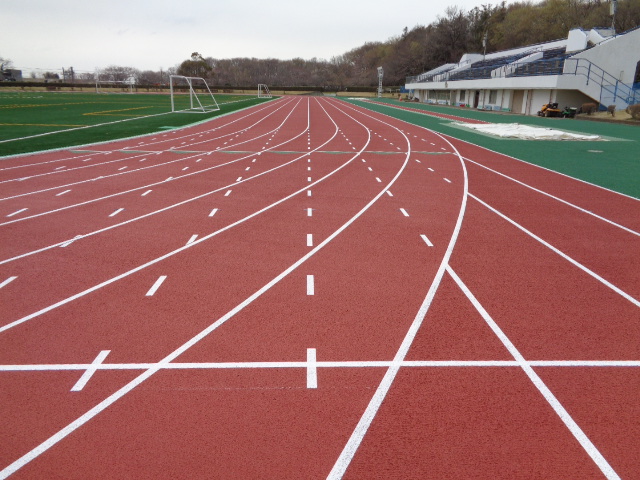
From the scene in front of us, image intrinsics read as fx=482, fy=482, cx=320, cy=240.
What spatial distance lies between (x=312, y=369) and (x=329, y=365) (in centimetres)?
21

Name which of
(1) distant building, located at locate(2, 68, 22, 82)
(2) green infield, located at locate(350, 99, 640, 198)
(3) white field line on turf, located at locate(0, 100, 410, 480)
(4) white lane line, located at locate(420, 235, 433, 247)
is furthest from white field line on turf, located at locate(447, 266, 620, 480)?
(1) distant building, located at locate(2, 68, 22, 82)

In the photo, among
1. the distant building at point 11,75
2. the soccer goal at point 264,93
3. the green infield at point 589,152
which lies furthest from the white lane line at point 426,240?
the distant building at point 11,75

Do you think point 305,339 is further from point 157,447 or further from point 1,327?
point 1,327

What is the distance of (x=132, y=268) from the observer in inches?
320

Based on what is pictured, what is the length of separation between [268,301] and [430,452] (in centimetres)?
347

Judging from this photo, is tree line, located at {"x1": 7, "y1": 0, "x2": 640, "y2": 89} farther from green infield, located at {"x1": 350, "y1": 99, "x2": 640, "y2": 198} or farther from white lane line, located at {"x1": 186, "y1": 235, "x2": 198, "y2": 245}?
white lane line, located at {"x1": 186, "y1": 235, "x2": 198, "y2": 245}

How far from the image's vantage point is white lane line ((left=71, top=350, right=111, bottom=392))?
494 cm

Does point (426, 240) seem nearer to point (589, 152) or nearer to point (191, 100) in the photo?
point (589, 152)

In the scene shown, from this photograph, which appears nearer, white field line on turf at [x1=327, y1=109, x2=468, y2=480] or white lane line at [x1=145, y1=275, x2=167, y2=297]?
white field line on turf at [x1=327, y1=109, x2=468, y2=480]

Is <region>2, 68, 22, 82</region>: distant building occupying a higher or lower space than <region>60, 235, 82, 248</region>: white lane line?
higher

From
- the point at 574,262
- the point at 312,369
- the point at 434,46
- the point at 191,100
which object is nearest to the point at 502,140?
the point at 574,262

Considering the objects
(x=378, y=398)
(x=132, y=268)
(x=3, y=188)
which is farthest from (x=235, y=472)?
(x=3, y=188)

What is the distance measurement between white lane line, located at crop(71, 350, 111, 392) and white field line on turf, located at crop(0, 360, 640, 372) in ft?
0.08

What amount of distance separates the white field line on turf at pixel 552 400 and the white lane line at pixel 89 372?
4707 mm
